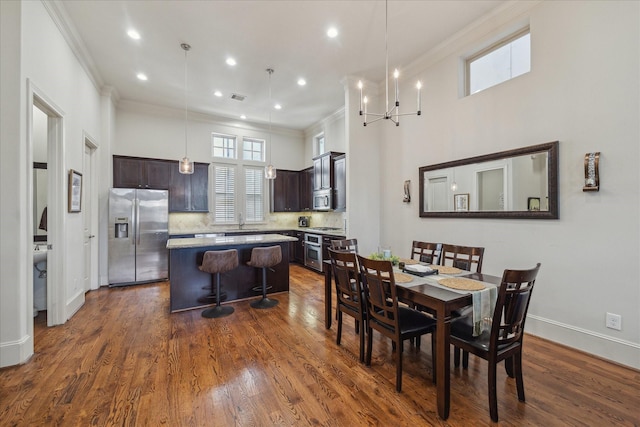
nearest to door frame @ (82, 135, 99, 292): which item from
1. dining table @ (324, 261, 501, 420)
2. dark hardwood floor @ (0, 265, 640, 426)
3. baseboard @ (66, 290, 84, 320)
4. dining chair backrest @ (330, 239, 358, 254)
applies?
baseboard @ (66, 290, 84, 320)

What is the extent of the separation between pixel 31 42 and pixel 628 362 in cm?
618

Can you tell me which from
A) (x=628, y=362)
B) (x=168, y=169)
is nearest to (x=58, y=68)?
(x=168, y=169)

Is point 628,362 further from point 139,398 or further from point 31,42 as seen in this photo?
point 31,42

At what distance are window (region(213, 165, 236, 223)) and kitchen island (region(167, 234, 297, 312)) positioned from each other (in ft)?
8.77

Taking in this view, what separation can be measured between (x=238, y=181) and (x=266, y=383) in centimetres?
549

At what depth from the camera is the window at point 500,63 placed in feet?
10.3

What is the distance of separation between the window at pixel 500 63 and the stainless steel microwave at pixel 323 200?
318 cm

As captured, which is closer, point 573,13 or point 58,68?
point 573,13

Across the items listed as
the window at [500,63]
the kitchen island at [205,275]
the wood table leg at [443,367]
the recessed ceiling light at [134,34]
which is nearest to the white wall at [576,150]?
the window at [500,63]

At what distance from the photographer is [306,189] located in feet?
24.4

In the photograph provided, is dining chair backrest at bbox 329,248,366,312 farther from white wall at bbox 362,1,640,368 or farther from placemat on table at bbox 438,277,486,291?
white wall at bbox 362,1,640,368

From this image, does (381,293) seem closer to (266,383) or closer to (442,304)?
(442,304)

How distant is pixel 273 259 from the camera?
3914mm

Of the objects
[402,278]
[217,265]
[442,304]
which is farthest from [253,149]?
[442,304]
